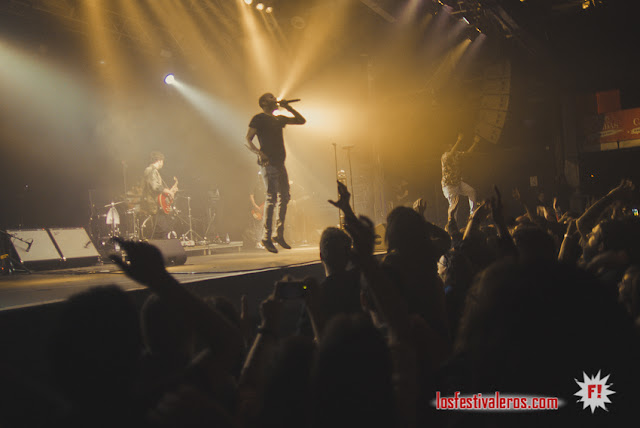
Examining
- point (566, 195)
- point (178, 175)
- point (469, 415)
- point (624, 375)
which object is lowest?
point (469, 415)

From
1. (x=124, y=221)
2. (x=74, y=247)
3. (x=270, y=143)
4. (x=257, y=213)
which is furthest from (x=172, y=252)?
(x=257, y=213)

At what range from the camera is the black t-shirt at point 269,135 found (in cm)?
669

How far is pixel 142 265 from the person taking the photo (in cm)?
145

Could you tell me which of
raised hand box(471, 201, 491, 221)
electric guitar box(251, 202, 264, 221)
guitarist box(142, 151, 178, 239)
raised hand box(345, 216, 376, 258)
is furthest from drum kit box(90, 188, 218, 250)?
raised hand box(345, 216, 376, 258)

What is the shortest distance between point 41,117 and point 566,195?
1358 cm

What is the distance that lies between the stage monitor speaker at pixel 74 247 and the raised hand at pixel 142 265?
7000 mm

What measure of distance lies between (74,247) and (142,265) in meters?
7.28

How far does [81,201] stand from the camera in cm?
1210

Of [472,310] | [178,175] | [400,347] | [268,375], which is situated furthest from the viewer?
[178,175]

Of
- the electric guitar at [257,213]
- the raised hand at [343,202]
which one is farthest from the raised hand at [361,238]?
the electric guitar at [257,213]

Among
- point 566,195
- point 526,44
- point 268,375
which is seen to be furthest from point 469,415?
point 566,195

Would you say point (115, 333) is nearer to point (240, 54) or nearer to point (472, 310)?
point (472, 310)

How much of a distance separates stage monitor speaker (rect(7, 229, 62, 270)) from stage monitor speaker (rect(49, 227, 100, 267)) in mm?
111

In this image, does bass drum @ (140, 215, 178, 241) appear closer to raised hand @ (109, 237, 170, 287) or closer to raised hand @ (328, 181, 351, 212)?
raised hand @ (328, 181, 351, 212)
